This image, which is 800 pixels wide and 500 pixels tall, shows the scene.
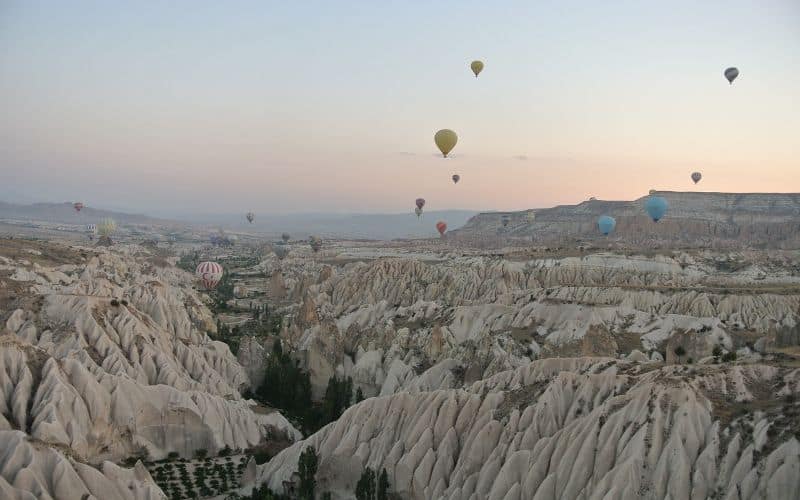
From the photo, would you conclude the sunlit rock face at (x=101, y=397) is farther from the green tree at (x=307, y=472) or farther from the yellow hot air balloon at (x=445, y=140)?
the yellow hot air balloon at (x=445, y=140)

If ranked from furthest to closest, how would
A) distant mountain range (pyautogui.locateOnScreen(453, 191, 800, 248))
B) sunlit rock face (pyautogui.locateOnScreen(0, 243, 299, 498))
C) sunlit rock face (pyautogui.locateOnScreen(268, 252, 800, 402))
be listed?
distant mountain range (pyautogui.locateOnScreen(453, 191, 800, 248)) < sunlit rock face (pyautogui.locateOnScreen(268, 252, 800, 402)) < sunlit rock face (pyautogui.locateOnScreen(0, 243, 299, 498))

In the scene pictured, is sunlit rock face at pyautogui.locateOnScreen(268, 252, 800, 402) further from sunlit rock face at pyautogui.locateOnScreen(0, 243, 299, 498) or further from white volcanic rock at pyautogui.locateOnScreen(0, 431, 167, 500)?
white volcanic rock at pyautogui.locateOnScreen(0, 431, 167, 500)

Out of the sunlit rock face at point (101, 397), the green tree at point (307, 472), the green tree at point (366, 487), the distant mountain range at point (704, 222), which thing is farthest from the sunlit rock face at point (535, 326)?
the distant mountain range at point (704, 222)

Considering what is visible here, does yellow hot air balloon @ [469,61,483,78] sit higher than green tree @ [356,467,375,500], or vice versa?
yellow hot air balloon @ [469,61,483,78]

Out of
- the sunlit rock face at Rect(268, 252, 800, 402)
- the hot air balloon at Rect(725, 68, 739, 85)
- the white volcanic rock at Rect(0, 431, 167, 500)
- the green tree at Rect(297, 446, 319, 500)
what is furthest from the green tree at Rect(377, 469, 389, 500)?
the hot air balloon at Rect(725, 68, 739, 85)

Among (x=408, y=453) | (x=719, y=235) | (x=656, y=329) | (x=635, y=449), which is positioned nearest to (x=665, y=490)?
(x=635, y=449)

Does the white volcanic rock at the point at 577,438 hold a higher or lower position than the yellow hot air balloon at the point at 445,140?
lower

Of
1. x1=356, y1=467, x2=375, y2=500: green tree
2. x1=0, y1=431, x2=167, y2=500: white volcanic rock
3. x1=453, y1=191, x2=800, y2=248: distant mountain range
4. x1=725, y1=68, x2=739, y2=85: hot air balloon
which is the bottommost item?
x1=356, y1=467, x2=375, y2=500: green tree

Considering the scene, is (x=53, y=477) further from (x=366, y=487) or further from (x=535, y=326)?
(x=535, y=326)
